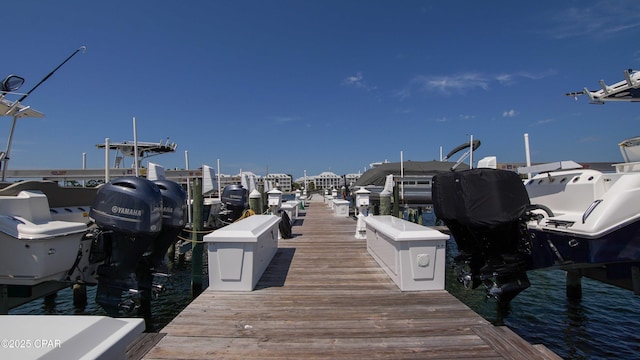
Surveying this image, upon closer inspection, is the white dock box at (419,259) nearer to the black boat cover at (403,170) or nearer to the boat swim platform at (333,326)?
the boat swim platform at (333,326)

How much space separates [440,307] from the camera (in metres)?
3.57

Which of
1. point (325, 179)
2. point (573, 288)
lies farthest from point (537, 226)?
point (325, 179)

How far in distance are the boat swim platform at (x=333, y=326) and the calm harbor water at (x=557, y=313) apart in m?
3.06

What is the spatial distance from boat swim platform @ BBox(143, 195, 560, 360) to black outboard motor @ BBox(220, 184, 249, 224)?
5.90 m

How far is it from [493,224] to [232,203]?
804 cm

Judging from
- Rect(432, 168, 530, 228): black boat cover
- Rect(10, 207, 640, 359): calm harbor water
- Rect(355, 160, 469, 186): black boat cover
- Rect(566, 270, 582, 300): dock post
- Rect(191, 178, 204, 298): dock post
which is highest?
Rect(355, 160, 469, 186): black boat cover

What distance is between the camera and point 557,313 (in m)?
6.51

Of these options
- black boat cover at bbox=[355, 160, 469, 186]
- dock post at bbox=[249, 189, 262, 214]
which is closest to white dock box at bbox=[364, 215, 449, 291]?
dock post at bbox=[249, 189, 262, 214]

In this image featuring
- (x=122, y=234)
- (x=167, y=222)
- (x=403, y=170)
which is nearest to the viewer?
(x=122, y=234)

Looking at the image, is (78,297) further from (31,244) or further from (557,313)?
(557,313)

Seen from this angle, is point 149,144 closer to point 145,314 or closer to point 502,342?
point 145,314

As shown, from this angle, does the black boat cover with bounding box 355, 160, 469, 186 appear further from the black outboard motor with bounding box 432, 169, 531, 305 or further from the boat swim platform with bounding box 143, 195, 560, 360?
the boat swim platform with bounding box 143, 195, 560, 360

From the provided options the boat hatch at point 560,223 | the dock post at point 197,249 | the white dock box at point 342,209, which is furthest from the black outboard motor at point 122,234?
the white dock box at point 342,209

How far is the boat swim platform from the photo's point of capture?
2.64m
